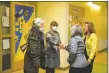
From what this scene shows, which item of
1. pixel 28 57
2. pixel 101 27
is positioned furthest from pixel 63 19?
pixel 101 27

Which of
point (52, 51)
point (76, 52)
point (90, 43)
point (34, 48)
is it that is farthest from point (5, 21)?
point (76, 52)

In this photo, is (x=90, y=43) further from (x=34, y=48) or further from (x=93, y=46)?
(x=34, y=48)

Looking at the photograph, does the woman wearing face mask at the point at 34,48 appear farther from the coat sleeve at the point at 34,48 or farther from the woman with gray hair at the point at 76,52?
the woman with gray hair at the point at 76,52

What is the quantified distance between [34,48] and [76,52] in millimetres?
541

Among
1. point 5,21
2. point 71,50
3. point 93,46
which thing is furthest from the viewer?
point 5,21

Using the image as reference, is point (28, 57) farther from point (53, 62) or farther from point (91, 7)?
point (91, 7)

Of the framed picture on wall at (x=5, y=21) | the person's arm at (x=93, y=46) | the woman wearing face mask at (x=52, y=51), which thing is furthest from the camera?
the framed picture on wall at (x=5, y=21)

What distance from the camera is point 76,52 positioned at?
2.28 metres

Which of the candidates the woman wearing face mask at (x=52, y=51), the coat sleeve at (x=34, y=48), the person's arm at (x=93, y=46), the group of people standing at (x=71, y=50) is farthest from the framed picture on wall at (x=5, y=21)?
the person's arm at (x=93, y=46)

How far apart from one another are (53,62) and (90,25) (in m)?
0.83

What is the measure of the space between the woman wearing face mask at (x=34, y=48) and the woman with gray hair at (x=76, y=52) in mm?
417

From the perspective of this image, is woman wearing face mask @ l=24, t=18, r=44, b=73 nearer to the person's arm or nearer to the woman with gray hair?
the woman with gray hair

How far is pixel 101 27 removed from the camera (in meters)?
6.73

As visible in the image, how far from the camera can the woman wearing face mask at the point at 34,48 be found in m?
2.36
